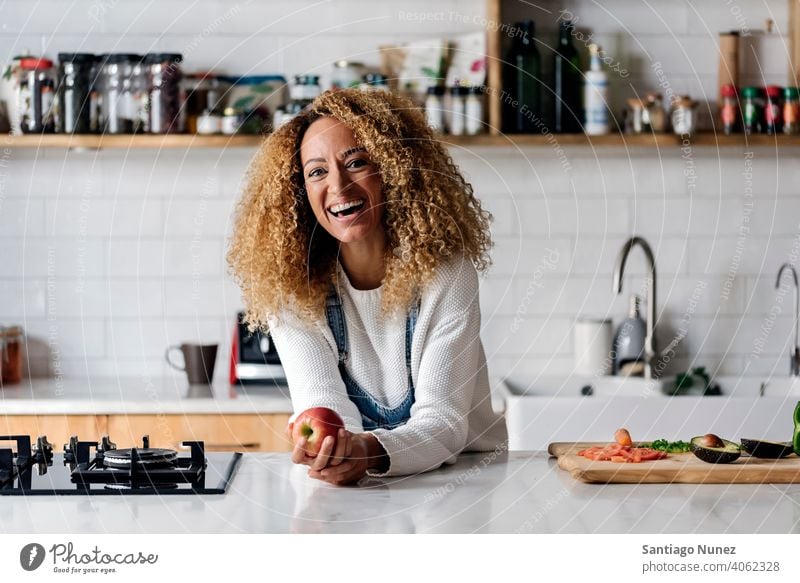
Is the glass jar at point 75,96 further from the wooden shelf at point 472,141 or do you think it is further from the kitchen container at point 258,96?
the kitchen container at point 258,96

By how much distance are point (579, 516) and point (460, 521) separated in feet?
0.42

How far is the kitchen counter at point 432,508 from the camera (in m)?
1.02

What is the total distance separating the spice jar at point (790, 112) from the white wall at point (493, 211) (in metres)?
0.10

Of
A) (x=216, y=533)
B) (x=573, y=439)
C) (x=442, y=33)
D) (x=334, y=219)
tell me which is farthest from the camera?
(x=442, y=33)

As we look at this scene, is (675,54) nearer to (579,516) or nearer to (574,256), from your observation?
(574,256)

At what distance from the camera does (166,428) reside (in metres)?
2.24

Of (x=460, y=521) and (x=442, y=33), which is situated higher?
(x=442, y=33)

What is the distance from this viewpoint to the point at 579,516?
3.46 ft

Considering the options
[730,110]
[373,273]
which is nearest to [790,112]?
[730,110]

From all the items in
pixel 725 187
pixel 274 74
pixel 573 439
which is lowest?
pixel 573 439

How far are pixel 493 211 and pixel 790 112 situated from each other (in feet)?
2.56

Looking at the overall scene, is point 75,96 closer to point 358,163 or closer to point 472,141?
point 472,141

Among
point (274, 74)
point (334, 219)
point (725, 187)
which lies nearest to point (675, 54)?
point (725, 187)

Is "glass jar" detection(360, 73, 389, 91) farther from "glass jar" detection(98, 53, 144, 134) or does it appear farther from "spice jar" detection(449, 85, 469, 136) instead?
"glass jar" detection(98, 53, 144, 134)
